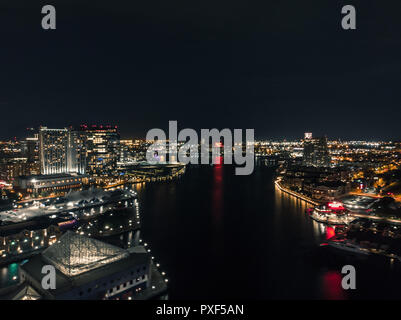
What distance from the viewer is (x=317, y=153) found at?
2620 centimetres

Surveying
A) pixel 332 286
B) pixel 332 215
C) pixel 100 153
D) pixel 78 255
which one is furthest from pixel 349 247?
pixel 100 153

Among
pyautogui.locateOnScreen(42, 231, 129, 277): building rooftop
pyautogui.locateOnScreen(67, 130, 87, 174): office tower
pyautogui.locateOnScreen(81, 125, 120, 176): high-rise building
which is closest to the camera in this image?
pyautogui.locateOnScreen(42, 231, 129, 277): building rooftop

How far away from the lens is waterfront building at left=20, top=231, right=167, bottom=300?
471 centimetres

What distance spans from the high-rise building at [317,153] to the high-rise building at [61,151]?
64.0ft

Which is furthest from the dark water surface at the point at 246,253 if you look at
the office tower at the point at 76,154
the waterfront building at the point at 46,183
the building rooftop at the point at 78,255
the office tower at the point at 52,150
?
the office tower at the point at 52,150

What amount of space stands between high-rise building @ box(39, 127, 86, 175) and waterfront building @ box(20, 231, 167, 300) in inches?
562

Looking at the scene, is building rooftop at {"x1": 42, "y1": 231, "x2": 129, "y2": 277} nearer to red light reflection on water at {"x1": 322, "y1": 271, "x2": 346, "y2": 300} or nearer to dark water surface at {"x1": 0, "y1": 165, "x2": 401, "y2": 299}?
dark water surface at {"x1": 0, "y1": 165, "x2": 401, "y2": 299}

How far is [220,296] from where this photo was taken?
18.9 ft

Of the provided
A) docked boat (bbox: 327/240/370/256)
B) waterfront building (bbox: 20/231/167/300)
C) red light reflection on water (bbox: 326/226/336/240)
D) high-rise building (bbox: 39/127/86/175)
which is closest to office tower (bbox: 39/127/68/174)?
high-rise building (bbox: 39/127/86/175)

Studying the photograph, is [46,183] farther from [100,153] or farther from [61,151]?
[100,153]

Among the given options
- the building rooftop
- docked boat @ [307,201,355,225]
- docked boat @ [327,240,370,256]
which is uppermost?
the building rooftop

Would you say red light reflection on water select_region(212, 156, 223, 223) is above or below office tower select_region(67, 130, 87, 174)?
below

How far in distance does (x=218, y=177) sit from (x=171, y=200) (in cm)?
817
